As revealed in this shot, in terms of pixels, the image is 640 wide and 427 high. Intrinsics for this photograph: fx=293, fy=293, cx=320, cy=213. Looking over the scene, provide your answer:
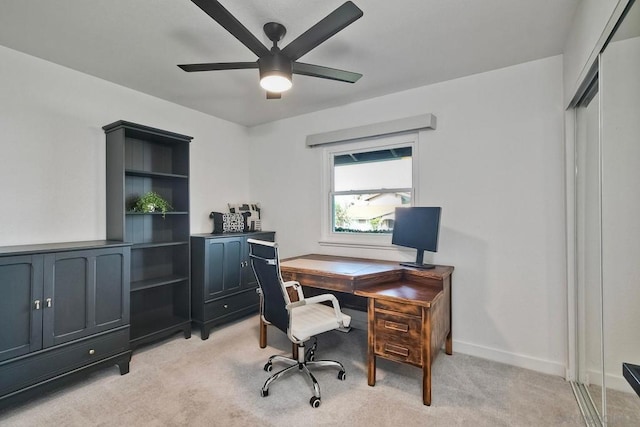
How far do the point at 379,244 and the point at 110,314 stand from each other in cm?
252

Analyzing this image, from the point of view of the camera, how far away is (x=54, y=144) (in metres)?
2.52

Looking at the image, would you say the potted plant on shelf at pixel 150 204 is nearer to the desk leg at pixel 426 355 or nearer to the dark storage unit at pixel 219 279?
the dark storage unit at pixel 219 279

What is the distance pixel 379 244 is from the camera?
318 cm

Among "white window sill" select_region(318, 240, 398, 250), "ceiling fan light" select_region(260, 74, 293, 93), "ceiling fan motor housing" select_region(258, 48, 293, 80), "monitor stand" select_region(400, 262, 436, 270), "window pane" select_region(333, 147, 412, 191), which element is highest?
"ceiling fan motor housing" select_region(258, 48, 293, 80)

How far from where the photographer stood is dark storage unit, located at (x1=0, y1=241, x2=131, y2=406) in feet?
6.21

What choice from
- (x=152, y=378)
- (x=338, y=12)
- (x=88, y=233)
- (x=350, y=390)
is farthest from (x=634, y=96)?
(x=88, y=233)

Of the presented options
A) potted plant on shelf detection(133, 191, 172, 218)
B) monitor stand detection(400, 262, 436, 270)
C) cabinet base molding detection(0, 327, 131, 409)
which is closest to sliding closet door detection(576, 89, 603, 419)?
monitor stand detection(400, 262, 436, 270)

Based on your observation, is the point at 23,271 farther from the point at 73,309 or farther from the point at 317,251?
the point at 317,251

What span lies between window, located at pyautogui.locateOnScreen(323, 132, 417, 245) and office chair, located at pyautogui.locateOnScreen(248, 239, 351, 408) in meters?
1.25

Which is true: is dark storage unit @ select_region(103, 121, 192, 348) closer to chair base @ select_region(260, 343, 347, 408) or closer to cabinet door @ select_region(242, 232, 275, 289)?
cabinet door @ select_region(242, 232, 275, 289)

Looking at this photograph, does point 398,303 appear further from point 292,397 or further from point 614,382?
point 614,382

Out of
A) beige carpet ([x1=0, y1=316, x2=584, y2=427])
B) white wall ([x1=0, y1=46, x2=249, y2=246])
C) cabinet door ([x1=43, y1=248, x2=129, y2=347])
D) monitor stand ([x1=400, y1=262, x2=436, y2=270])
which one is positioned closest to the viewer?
beige carpet ([x1=0, y1=316, x2=584, y2=427])

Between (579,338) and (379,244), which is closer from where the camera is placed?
(579,338)

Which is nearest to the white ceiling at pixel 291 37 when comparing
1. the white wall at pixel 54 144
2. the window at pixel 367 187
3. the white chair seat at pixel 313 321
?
the white wall at pixel 54 144
